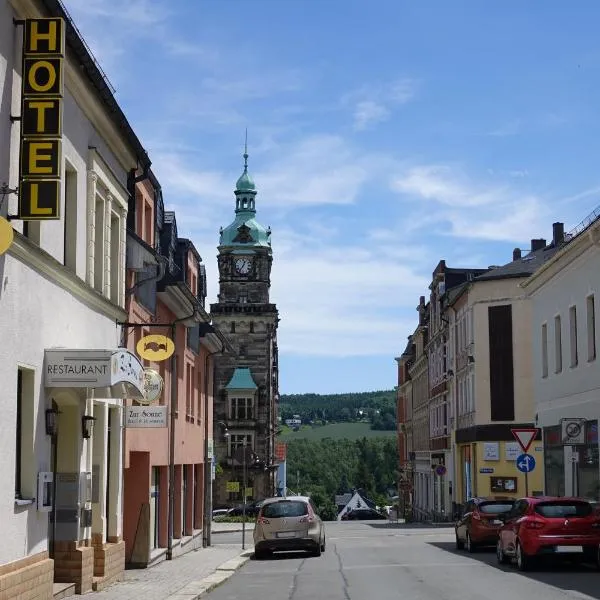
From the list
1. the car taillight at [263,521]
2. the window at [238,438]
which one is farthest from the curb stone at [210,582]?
the window at [238,438]

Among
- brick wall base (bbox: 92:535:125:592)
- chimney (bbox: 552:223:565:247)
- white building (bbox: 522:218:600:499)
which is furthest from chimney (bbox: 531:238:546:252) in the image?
brick wall base (bbox: 92:535:125:592)

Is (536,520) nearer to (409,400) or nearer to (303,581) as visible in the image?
(303,581)

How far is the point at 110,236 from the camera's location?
20.6 metres

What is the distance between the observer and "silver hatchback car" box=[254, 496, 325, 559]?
27531 millimetres

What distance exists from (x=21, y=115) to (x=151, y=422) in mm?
9191

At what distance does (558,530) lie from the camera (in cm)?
2098

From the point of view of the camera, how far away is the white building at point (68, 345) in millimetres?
13672

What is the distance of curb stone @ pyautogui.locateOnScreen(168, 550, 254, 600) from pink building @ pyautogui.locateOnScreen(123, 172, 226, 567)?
1644mm

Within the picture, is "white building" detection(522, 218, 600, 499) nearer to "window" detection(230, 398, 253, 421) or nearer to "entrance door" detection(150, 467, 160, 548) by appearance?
"entrance door" detection(150, 467, 160, 548)

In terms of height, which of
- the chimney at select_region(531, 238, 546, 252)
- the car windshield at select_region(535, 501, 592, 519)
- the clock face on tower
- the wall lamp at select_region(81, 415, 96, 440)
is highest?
the clock face on tower

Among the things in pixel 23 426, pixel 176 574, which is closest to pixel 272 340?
pixel 176 574

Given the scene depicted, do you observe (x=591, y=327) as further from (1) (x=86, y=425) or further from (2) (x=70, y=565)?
(2) (x=70, y=565)

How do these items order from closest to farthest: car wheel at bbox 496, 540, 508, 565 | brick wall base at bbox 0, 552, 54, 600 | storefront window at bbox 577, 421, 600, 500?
1. brick wall base at bbox 0, 552, 54, 600
2. car wheel at bbox 496, 540, 508, 565
3. storefront window at bbox 577, 421, 600, 500

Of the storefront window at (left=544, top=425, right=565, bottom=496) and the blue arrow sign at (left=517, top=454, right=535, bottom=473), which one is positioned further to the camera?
the storefront window at (left=544, top=425, right=565, bottom=496)
